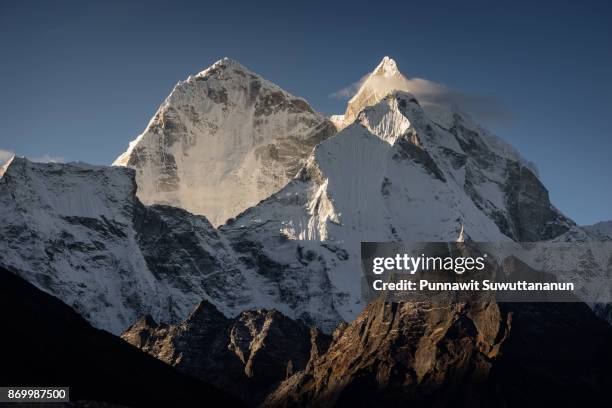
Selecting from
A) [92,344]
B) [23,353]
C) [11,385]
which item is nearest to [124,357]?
[92,344]

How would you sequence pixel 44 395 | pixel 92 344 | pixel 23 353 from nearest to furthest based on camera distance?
pixel 44 395 → pixel 23 353 → pixel 92 344

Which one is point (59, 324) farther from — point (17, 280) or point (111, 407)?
point (111, 407)

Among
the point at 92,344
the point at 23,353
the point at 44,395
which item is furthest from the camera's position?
the point at 92,344

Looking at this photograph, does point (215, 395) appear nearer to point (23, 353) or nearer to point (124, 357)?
point (124, 357)

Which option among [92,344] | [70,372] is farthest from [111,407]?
[92,344]

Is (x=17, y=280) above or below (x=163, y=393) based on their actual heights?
above

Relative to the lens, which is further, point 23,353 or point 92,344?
point 92,344
